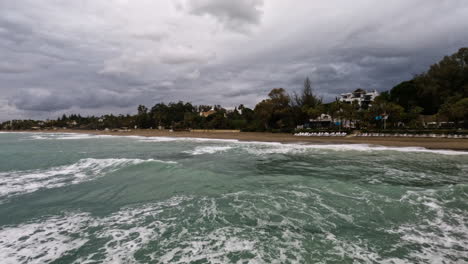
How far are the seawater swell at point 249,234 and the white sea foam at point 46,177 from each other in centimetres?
452

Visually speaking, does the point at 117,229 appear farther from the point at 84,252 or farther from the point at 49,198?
the point at 49,198

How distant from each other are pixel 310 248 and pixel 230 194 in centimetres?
401

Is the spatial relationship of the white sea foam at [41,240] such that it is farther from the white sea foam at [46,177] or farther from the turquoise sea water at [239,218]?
the white sea foam at [46,177]

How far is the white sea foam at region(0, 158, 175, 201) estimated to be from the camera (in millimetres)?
9344

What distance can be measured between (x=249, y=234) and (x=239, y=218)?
3.06 feet

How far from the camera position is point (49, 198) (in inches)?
316

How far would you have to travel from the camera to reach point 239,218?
591cm

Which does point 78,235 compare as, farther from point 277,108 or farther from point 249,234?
point 277,108

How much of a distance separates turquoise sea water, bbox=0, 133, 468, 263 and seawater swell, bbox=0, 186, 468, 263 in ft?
0.08

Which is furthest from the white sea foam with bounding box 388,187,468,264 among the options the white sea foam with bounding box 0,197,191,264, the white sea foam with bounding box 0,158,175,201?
the white sea foam with bounding box 0,158,175,201

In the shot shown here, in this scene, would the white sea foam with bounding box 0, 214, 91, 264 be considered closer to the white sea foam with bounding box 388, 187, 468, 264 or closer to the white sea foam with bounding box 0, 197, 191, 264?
the white sea foam with bounding box 0, 197, 191, 264

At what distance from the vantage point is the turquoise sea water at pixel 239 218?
429 centimetres

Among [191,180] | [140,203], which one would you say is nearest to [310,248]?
[140,203]

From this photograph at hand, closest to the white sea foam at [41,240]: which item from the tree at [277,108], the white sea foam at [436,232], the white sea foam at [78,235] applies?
the white sea foam at [78,235]
